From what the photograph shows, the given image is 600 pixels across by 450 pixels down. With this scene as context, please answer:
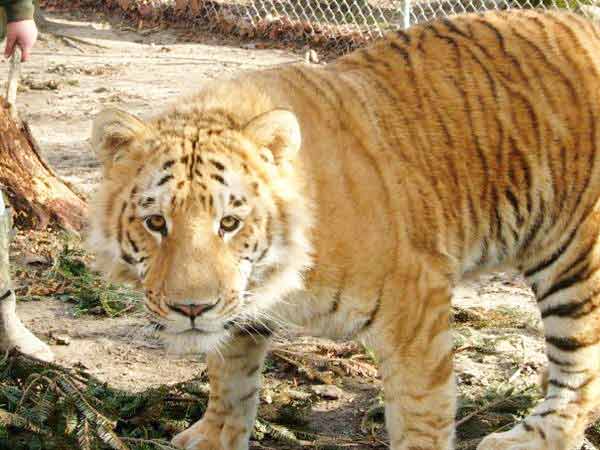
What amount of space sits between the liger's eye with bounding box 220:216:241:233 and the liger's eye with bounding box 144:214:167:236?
17 centimetres

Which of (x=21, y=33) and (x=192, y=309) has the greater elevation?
(x=21, y=33)

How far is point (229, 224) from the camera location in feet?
10.1

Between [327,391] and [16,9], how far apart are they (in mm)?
1981

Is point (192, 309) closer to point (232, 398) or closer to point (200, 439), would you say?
point (232, 398)

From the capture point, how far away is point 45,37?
12.1 metres

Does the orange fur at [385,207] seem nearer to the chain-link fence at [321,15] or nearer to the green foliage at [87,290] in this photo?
the green foliage at [87,290]

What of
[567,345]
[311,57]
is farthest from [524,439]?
[311,57]

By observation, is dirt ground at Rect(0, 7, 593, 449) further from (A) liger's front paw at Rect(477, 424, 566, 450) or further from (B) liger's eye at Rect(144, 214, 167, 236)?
(B) liger's eye at Rect(144, 214, 167, 236)

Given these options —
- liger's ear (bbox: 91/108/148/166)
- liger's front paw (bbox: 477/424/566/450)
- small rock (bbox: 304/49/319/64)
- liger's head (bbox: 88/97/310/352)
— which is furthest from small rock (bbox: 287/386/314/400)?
small rock (bbox: 304/49/319/64)

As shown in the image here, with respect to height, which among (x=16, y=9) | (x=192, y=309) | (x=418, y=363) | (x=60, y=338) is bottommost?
(x=60, y=338)

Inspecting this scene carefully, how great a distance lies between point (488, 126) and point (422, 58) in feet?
1.13

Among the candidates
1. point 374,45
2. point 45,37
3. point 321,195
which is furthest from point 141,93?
point 321,195

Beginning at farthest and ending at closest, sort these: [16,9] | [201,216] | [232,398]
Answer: [16,9] < [232,398] < [201,216]

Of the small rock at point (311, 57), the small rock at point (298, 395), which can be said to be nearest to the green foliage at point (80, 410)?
the small rock at point (298, 395)
